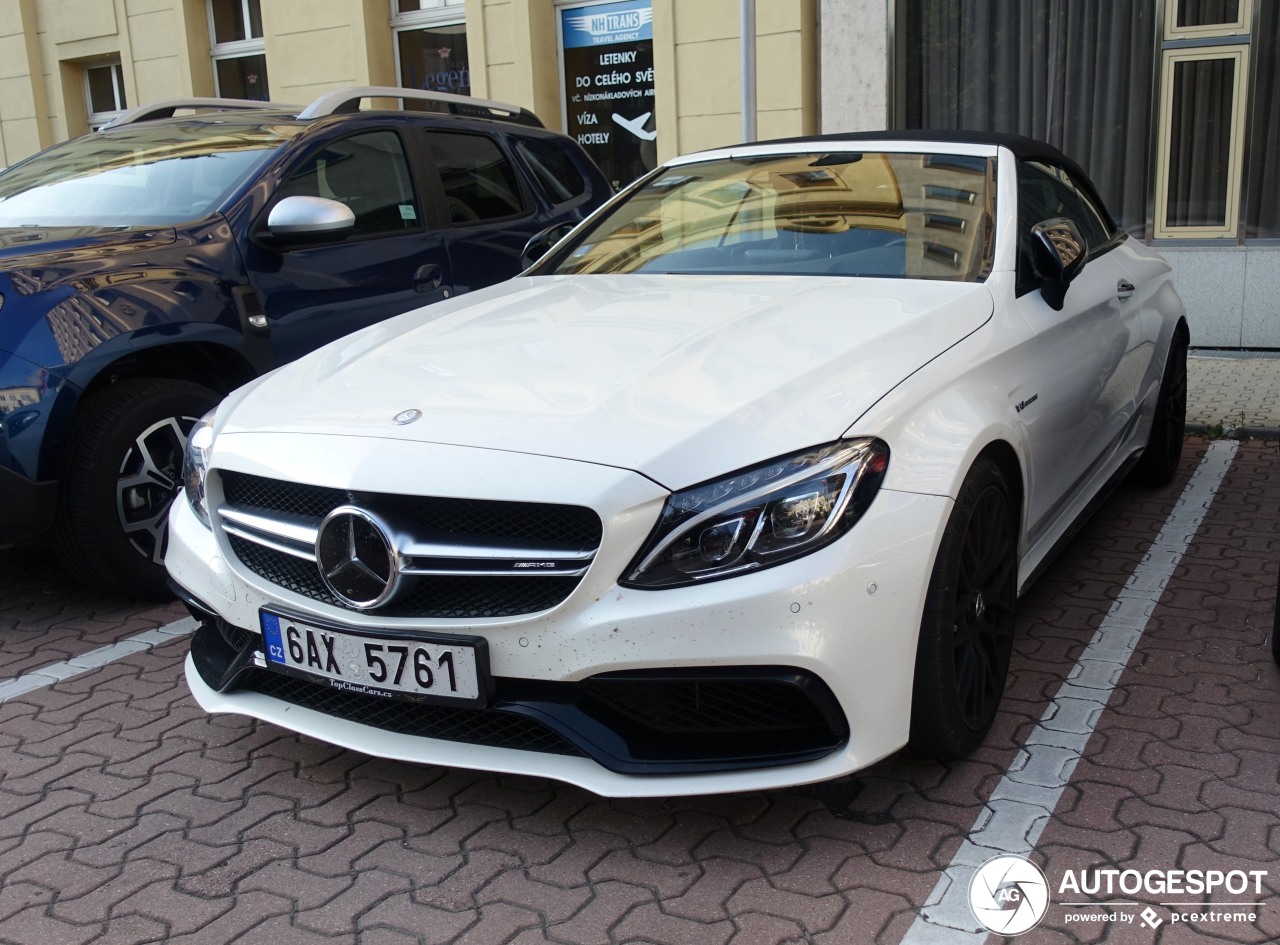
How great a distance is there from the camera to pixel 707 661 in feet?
8.08

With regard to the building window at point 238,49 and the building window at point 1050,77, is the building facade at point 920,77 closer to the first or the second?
the building window at point 1050,77

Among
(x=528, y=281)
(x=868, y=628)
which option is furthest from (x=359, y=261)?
(x=868, y=628)

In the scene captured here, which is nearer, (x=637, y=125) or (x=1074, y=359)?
(x=1074, y=359)

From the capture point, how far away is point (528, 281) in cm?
425

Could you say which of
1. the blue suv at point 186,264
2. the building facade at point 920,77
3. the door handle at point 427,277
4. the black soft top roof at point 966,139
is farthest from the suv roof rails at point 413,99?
the building facade at point 920,77

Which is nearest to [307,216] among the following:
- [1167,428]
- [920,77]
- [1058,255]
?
[1058,255]

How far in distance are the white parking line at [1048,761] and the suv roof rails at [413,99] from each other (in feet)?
12.3

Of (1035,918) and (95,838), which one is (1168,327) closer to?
(1035,918)

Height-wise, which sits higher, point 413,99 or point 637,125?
point 413,99

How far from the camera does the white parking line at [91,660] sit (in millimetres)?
3816

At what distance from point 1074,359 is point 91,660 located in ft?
10.5

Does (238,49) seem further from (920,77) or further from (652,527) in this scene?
(652,527)

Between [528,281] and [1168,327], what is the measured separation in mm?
2735

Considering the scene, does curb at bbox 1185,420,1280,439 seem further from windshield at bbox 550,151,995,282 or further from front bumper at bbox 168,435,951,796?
front bumper at bbox 168,435,951,796
